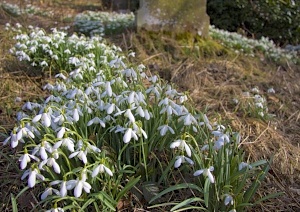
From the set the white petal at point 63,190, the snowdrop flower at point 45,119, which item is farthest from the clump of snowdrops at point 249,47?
the white petal at point 63,190

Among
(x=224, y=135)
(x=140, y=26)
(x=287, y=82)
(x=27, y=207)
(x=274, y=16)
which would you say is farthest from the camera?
(x=274, y=16)

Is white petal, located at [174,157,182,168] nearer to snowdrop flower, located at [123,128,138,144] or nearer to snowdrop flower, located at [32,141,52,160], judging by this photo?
snowdrop flower, located at [123,128,138,144]

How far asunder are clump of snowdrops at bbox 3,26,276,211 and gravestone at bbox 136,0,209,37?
107 inches

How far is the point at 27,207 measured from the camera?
82.8 inches

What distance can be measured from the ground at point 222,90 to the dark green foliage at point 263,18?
103 inches

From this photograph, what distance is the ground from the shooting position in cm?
236

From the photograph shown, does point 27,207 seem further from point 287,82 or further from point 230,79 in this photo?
point 287,82

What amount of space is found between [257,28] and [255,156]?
6.03 metres

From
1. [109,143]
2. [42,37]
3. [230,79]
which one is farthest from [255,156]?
[42,37]

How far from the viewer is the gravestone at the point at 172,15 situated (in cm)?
511

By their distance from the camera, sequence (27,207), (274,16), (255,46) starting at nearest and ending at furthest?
(27,207)
(255,46)
(274,16)

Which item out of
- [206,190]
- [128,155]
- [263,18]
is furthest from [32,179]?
[263,18]

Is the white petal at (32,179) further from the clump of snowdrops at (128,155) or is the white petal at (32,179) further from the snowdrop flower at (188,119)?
the snowdrop flower at (188,119)

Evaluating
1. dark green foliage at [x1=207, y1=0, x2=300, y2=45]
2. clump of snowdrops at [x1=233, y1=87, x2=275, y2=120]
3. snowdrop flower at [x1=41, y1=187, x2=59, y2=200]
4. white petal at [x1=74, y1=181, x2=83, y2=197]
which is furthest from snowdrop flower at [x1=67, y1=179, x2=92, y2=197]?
dark green foliage at [x1=207, y1=0, x2=300, y2=45]
